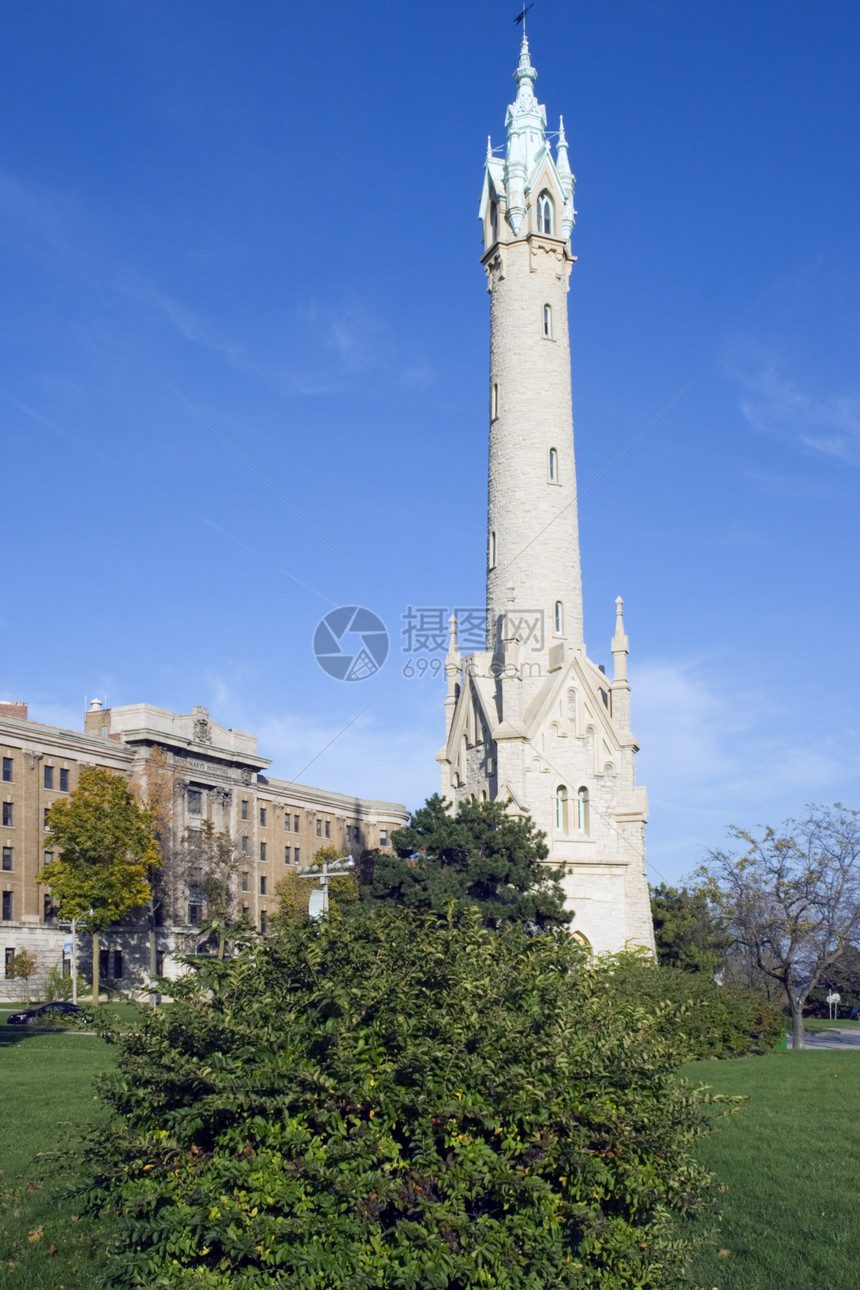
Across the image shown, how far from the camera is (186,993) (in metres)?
8.48

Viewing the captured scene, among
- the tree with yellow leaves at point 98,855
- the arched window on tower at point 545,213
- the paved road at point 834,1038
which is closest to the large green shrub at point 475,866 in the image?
the paved road at point 834,1038

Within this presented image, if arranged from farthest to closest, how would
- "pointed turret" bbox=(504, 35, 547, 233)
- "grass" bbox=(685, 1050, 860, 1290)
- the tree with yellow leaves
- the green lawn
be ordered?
the tree with yellow leaves, "pointed turret" bbox=(504, 35, 547, 233), "grass" bbox=(685, 1050, 860, 1290), the green lawn

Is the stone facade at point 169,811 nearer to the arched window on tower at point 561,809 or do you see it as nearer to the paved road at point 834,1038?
the arched window on tower at point 561,809

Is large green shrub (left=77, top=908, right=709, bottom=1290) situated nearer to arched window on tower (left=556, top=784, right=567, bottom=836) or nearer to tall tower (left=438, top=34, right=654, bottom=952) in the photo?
tall tower (left=438, top=34, right=654, bottom=952)

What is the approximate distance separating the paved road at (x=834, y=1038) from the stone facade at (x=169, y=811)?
28204mm

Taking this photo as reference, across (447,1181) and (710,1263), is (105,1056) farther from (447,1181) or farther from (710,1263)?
(447,1181)

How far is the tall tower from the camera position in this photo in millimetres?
40875

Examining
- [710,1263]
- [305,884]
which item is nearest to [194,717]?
[305,884]

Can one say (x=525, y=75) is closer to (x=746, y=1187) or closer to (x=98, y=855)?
(x=98, y=855)

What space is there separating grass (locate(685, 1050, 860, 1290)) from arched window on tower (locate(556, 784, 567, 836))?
19017mm

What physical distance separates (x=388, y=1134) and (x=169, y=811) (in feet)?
210

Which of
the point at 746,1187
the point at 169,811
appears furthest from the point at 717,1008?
the point at 169,811

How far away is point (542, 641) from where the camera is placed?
139 ft

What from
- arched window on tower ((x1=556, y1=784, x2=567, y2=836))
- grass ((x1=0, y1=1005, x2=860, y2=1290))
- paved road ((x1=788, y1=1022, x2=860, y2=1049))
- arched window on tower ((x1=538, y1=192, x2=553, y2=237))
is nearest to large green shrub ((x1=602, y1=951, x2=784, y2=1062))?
grass ((x1=0, y1=1005, x2=860, y2=1290))
